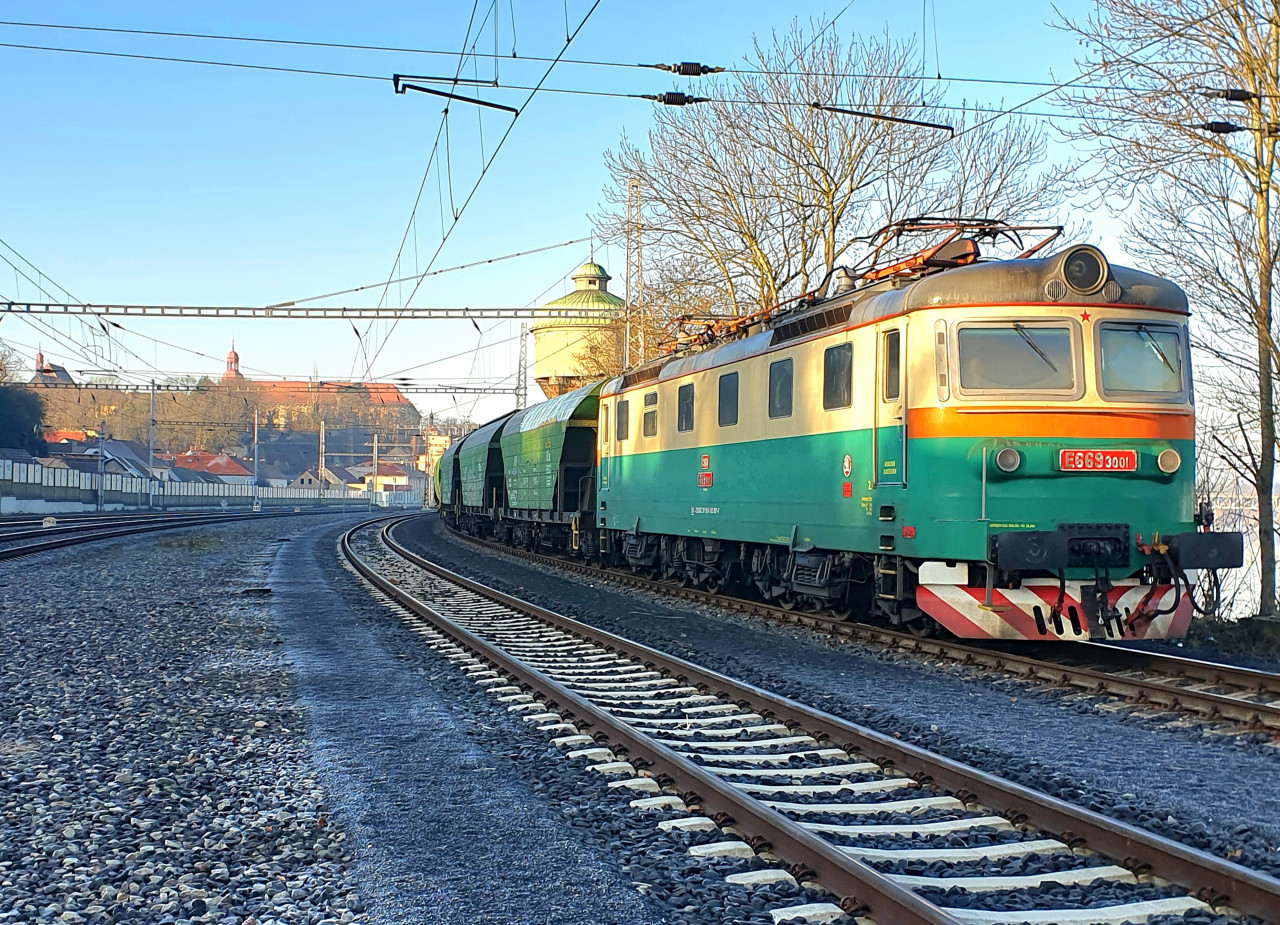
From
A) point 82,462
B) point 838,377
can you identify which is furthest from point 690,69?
point 82,462

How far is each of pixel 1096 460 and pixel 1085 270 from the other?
65.7 inches

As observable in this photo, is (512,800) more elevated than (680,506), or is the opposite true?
(680,506)

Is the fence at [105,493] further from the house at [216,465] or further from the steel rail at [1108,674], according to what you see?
the steel rail at [1108,674]

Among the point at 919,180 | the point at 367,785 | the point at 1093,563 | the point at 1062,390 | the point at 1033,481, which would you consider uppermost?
the point at 919,180

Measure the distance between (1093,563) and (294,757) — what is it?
257 inches

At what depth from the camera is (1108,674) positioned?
916 centimetres

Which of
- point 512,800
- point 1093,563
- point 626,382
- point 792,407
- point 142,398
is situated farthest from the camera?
point 142,398

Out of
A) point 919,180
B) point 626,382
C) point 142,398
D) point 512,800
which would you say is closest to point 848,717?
point 512,800

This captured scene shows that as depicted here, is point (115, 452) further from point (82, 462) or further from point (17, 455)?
point (17, 455)

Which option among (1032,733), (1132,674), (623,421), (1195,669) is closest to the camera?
(1032,733)

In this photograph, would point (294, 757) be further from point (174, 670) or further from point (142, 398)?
point (142, 398)

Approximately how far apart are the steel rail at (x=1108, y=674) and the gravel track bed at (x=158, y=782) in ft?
Answer: 18.7

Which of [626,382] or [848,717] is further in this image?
[626,382]

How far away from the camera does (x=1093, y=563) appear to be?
966cm
